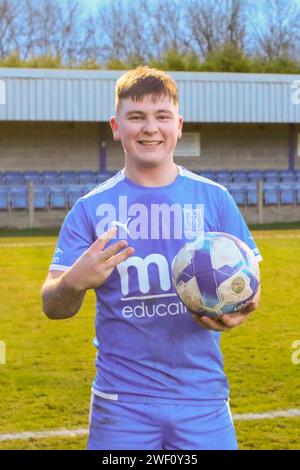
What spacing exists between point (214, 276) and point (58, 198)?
59.8 feet

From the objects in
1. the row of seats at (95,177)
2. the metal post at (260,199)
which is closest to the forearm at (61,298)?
the metal post at (260,199)

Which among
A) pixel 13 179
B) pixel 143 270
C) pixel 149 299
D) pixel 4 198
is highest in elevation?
pixel 13 179

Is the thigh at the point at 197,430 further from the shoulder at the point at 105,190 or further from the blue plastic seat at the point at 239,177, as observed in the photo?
the blue plastic seat at the point at 239,177

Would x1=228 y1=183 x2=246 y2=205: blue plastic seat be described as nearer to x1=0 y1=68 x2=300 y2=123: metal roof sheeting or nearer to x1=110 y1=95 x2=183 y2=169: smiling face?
x1=0 y1=68 x2=300 y2=123: metal roof sheeting

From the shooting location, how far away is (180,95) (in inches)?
954

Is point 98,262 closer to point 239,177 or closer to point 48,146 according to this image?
point 239,177

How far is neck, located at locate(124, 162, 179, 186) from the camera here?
286 cm

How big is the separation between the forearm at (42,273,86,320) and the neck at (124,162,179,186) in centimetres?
47

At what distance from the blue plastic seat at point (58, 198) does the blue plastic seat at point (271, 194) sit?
5.58 meters

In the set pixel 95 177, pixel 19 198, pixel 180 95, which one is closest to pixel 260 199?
pixel 180 95

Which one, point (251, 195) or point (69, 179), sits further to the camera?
point (69, 179)

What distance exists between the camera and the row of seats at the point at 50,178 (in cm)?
2270

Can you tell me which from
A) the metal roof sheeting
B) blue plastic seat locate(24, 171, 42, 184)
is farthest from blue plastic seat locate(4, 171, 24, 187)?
the metal roof sheeting

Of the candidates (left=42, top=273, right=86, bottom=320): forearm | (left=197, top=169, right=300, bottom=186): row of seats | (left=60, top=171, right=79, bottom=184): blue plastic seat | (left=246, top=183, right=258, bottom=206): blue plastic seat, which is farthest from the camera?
(left=197, top=169, right=300, bottom=186): row of seats
